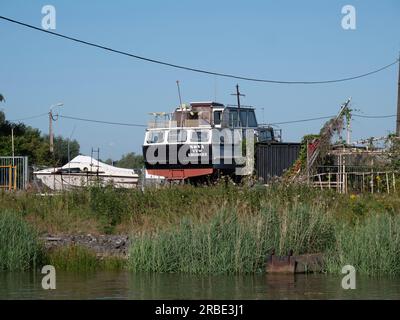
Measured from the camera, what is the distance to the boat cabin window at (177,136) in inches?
1566

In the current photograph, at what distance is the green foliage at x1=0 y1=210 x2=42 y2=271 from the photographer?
1853 cm

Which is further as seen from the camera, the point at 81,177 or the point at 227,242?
the point at 81,177

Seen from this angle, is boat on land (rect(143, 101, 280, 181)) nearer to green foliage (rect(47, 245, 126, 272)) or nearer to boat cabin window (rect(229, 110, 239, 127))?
boat cabin window (rect(229, 110, 239, 127))

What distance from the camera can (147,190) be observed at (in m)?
25.8

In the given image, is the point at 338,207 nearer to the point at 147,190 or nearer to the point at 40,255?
the point at 147,190

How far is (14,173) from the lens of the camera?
3384 cm

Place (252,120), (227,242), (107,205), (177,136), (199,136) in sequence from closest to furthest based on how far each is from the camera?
(227,242) < (107,205) < (199,136) < (177,136) < (252,120)

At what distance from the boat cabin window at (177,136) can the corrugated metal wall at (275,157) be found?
164 inches

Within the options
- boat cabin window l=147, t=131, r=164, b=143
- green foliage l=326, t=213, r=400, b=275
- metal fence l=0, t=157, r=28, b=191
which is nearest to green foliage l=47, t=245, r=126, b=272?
green foliage l=326, t=213, r=400, b=275

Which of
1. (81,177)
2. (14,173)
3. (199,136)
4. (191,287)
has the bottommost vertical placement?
(191,287)

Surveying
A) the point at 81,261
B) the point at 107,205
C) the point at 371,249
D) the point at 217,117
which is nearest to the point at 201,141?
the point at 217,117

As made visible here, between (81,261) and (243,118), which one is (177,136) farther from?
(81,261)

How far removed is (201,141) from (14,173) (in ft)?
31.5
